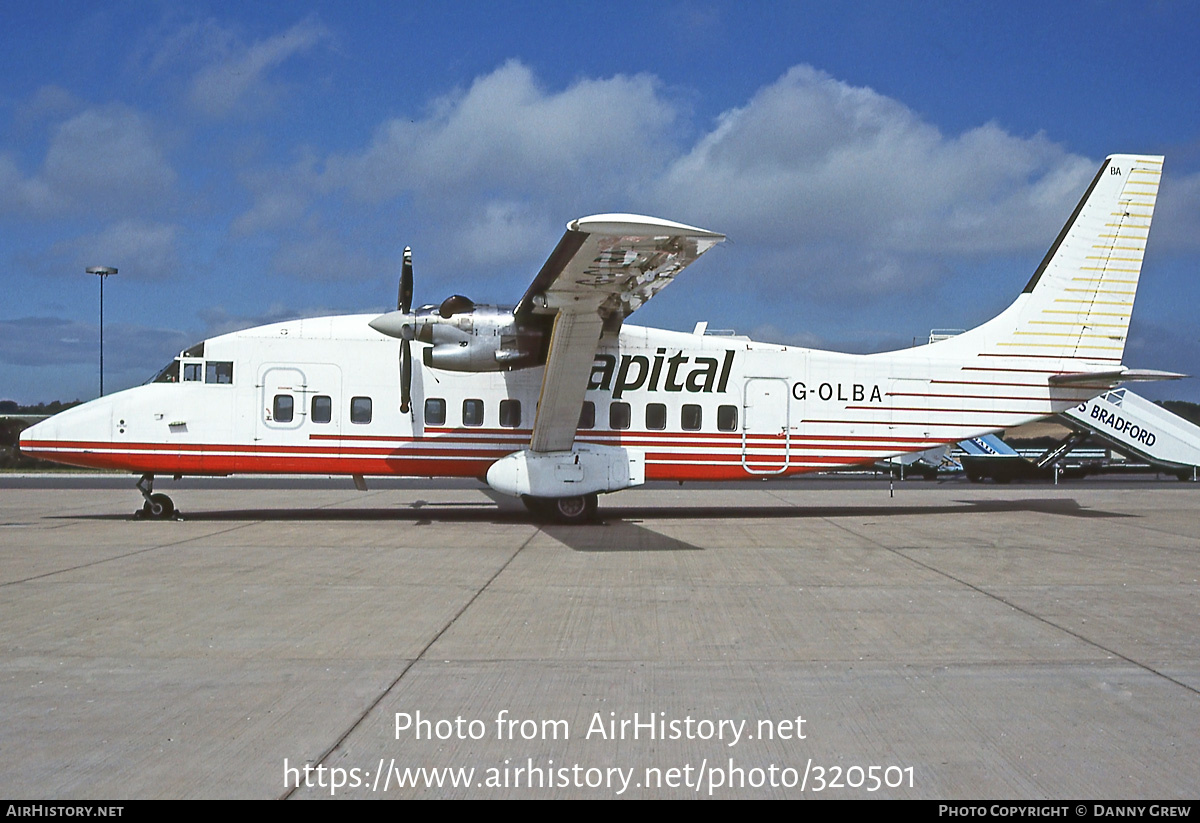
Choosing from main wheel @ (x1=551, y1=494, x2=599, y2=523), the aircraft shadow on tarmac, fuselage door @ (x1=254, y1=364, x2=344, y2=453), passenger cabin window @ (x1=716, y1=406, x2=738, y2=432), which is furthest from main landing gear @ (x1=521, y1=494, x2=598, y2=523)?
fuselage door @ (x1=254, y1=364, x2=344, y2=453)

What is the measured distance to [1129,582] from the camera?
987 cm

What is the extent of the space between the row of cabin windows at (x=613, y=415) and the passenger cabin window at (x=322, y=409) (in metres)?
1.73

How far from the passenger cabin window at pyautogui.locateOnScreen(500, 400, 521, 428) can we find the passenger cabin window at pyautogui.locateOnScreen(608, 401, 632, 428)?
1727mm

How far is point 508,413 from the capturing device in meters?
16.7

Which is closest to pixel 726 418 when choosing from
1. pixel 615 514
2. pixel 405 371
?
pixel 615 514

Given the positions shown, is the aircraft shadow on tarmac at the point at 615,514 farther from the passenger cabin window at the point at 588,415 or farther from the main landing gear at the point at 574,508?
the passenger cabin window at the point at 588,415

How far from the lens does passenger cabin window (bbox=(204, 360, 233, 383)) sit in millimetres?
16281

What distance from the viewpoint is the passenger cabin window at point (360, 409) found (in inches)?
647

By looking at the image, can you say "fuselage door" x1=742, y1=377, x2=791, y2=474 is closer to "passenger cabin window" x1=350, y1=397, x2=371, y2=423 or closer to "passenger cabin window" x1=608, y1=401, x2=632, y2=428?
"passenger cabin window" x1=608, y1=401, x2=632, y2=428

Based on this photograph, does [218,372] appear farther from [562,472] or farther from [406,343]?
[562,472]

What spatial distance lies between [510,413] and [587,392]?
150 cm

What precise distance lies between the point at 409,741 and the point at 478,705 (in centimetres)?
69

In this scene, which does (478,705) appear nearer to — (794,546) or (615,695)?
(615,695)
